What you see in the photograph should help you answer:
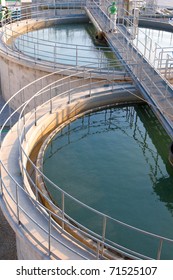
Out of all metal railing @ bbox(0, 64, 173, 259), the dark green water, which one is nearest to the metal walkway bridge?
the dark green water

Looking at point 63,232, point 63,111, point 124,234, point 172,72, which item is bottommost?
point 124,234

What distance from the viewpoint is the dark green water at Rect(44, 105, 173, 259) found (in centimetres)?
769

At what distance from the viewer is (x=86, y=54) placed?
54.7ft

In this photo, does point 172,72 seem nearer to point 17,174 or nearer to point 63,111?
point 63,111

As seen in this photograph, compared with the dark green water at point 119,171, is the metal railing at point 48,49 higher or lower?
higher

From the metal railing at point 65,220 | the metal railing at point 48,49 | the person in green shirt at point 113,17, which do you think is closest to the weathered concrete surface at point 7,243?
the metal railing at point 65,220

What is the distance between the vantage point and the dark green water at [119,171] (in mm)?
7688

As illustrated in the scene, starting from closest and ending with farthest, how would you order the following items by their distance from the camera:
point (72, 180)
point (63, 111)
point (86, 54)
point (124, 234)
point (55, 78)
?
1. point (124, 234)
2. point (72, 180)
3. point (63, 111)
4. point (55, 78)
5. point (86, 54)

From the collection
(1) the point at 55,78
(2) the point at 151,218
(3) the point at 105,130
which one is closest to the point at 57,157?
(3) the point at 105,130

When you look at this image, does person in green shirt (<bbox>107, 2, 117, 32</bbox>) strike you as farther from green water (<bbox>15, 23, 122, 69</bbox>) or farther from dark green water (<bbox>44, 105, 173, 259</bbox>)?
dark green water (<bbox>44, 105, 173, 259</bbox>)

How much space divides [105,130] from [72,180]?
9.28 ft

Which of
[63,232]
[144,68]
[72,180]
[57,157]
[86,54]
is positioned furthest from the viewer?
[86,54]

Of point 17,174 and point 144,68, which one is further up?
point 144,68

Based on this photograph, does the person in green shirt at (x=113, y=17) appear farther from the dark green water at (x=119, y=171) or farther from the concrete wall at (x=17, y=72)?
the dark green water at (x=119, y=171)
